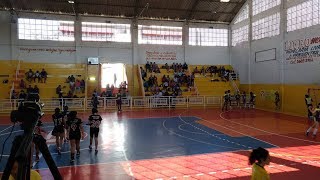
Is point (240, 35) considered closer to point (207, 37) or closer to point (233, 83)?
point (207, 37)

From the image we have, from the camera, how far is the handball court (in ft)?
28.3

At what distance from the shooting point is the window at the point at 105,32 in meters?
31.0

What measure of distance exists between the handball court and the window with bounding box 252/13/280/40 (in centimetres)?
1085

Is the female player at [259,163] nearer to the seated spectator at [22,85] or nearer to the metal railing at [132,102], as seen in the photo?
the metal railing at [132,102]

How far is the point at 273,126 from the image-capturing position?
17.2m

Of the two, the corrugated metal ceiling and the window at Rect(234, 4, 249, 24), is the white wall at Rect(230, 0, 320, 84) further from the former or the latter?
the corrugated metal ceiling

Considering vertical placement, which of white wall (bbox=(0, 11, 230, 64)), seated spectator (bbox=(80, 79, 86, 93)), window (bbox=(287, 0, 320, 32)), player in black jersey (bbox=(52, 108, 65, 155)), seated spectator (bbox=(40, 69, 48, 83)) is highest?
window (bbox=(287, 0, 320, 32))

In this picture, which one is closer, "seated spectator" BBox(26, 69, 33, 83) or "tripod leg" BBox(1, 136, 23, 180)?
"tripod leg" BBox(1, 136, 23, 180)

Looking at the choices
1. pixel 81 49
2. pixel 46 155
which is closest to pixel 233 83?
pixel 81 49

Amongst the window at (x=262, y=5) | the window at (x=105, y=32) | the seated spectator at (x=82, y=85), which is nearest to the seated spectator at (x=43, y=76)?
the seated spectator at (x=82, y=85)

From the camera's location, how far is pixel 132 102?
88.8 feet

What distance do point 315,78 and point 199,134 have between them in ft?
39.7

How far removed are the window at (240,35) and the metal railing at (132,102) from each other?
7.74 metres

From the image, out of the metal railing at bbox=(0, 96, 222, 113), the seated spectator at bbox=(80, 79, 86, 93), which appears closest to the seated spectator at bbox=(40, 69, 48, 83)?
the seated spectator at bbox=(80, 79, 86, 93)
